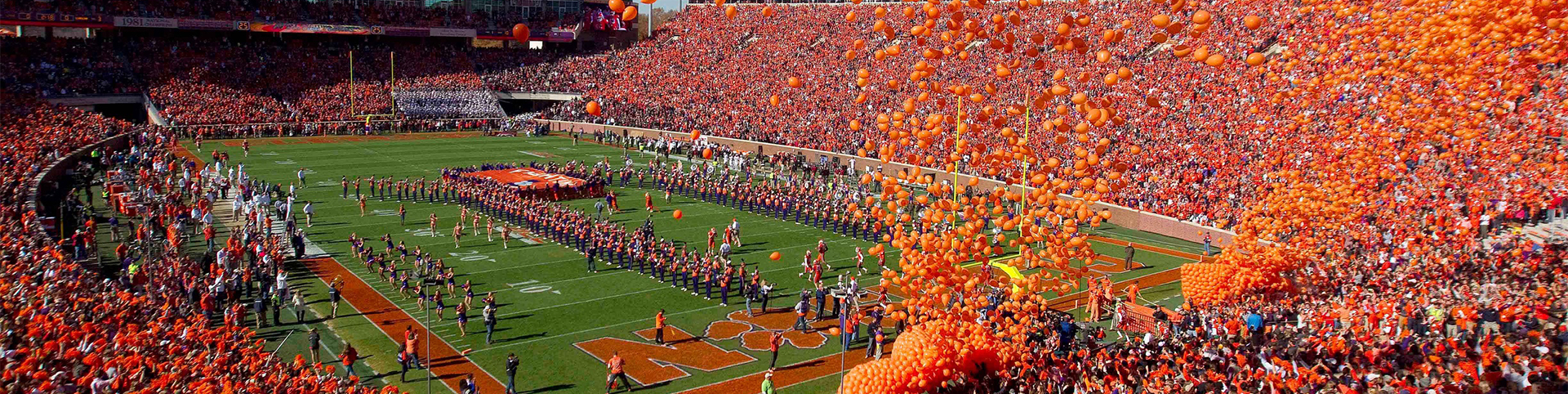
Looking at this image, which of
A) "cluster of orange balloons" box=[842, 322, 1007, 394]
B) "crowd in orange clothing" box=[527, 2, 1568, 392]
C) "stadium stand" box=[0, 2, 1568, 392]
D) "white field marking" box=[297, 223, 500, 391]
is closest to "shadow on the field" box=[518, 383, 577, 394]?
"white field marking" box=[297, 223, 500, 391]

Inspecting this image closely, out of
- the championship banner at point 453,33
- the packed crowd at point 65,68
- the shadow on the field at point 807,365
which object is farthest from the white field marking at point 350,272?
the championship banner at point 453,33

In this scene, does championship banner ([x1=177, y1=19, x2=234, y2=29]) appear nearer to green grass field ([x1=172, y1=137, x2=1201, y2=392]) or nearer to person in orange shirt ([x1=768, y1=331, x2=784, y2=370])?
green grass field ([x1=172, y1=137, x2=1201, y2=392])

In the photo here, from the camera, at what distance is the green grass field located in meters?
16.2

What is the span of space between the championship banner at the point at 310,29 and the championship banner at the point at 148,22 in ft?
11.9

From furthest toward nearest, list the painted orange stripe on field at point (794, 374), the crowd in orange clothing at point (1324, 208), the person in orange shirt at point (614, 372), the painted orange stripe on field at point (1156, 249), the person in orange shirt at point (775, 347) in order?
1. the painted orange stripe on field at point (1156, 249)
2. the person in orange shirt at point (775, 347)
3. the painted orange stripe on field at point (794, 374)
4. the person in orange shirt at point (614, 372)
5. the crowd in orange clothing at point (1324, 208)

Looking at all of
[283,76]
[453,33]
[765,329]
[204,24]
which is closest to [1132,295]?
[765,329]

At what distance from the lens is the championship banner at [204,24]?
53.8 m

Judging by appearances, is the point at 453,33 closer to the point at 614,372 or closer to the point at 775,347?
the point at 775,347

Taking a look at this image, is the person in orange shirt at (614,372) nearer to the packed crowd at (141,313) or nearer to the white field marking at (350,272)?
the white field marking at (350,272)

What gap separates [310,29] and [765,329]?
4718cm

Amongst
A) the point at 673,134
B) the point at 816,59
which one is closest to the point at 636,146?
the point at 673,134

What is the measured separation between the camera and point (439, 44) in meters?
64.2

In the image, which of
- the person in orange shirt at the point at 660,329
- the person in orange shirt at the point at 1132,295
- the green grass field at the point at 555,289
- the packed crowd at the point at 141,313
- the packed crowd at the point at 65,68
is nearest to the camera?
the packed crowd at the point at 141,313

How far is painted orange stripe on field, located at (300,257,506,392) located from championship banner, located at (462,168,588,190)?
898 centimetres
